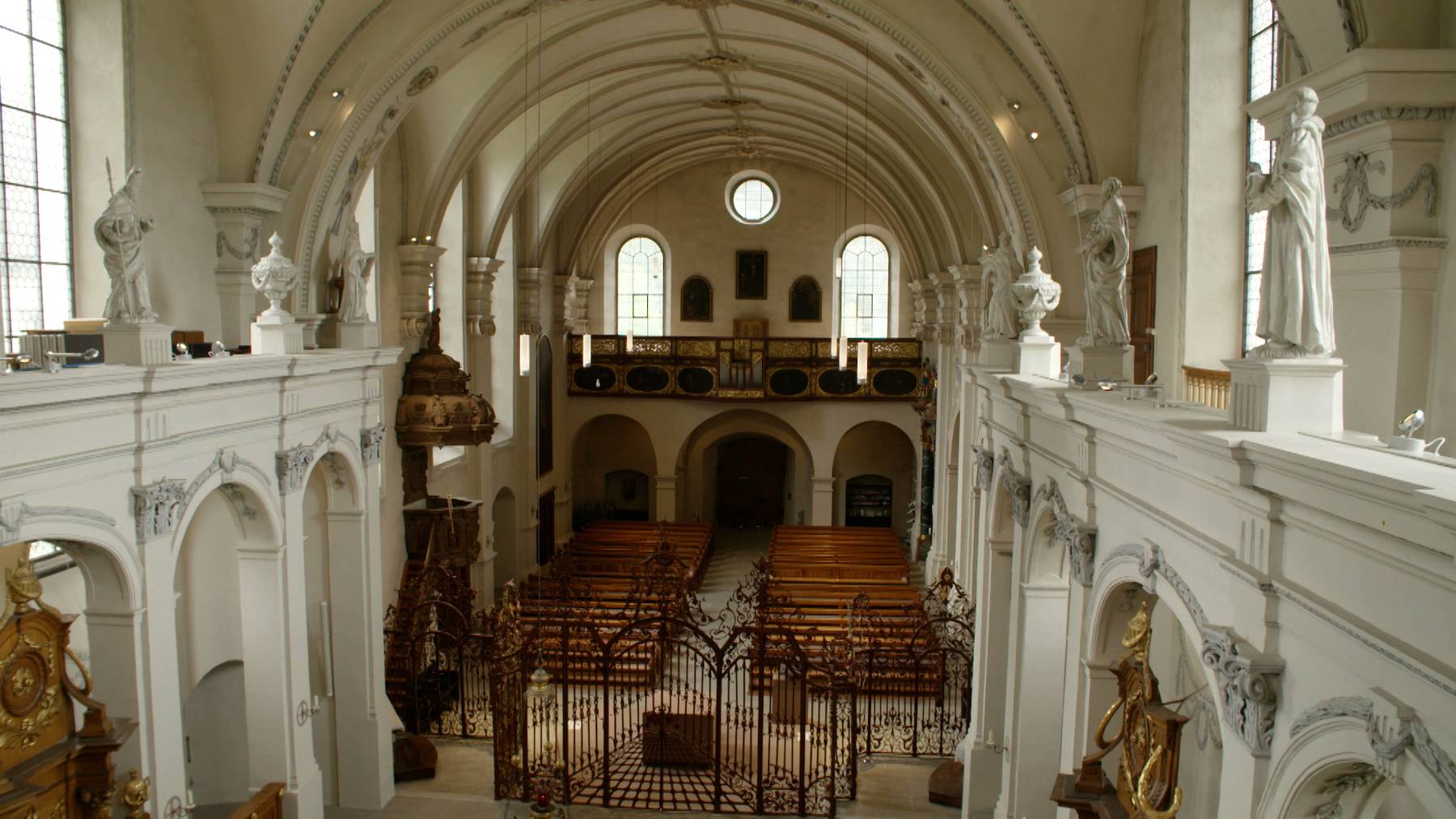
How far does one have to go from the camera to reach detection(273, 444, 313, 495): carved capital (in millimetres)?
10578

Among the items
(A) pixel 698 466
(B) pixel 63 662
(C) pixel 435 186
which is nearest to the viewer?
(B) pixel 63 662

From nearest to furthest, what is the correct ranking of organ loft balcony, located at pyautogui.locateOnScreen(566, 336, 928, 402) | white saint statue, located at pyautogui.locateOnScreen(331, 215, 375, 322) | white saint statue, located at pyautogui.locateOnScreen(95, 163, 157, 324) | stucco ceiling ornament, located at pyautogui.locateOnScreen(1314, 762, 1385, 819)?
stucco ceiling ornament, located at pyautogui.locateOnScreen(1314, 762, 1385, 819), white saint statue, located at pyautogui.locateOnScreen(95, 163, 157, 324), white saint statue, located at pyautogui.locateOnScreen(331, 215, 375, 322), organ loft balcony, located at pyautogui.locateOnScreen(566, 336, 928, 402)

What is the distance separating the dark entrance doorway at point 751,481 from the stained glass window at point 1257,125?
23860mm

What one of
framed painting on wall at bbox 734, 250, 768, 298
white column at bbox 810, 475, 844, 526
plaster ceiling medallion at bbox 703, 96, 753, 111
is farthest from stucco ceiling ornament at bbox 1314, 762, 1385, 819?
framed painting on wall at bbox 734, 250, 768, 298

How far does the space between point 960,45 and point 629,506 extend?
74.8ft

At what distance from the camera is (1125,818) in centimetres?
685

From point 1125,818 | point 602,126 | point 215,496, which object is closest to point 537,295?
point 602,126

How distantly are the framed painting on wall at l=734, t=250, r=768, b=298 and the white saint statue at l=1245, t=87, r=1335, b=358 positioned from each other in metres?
25.4

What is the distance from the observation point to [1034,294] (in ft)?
34.2

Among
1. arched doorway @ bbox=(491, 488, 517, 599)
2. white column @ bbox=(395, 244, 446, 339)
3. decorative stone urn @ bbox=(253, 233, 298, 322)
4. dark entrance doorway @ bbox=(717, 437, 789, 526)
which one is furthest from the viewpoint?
dark entrance doorway @ bbox=(717, 437, 789, 526)

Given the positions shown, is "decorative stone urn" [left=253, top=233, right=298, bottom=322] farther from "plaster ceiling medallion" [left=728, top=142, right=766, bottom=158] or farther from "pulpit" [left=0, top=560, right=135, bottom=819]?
"plaster ceiling medallion" [left=728, top=142, right=766, bottom=158]

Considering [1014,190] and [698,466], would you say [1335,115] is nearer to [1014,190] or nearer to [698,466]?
[1014,190]

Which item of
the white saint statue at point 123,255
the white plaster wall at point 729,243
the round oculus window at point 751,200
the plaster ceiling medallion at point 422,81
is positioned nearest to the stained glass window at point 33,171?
the white saint statue at point 123,255

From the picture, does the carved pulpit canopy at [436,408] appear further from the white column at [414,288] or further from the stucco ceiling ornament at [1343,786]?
the stucco ceiling ornament at [1343,786]
